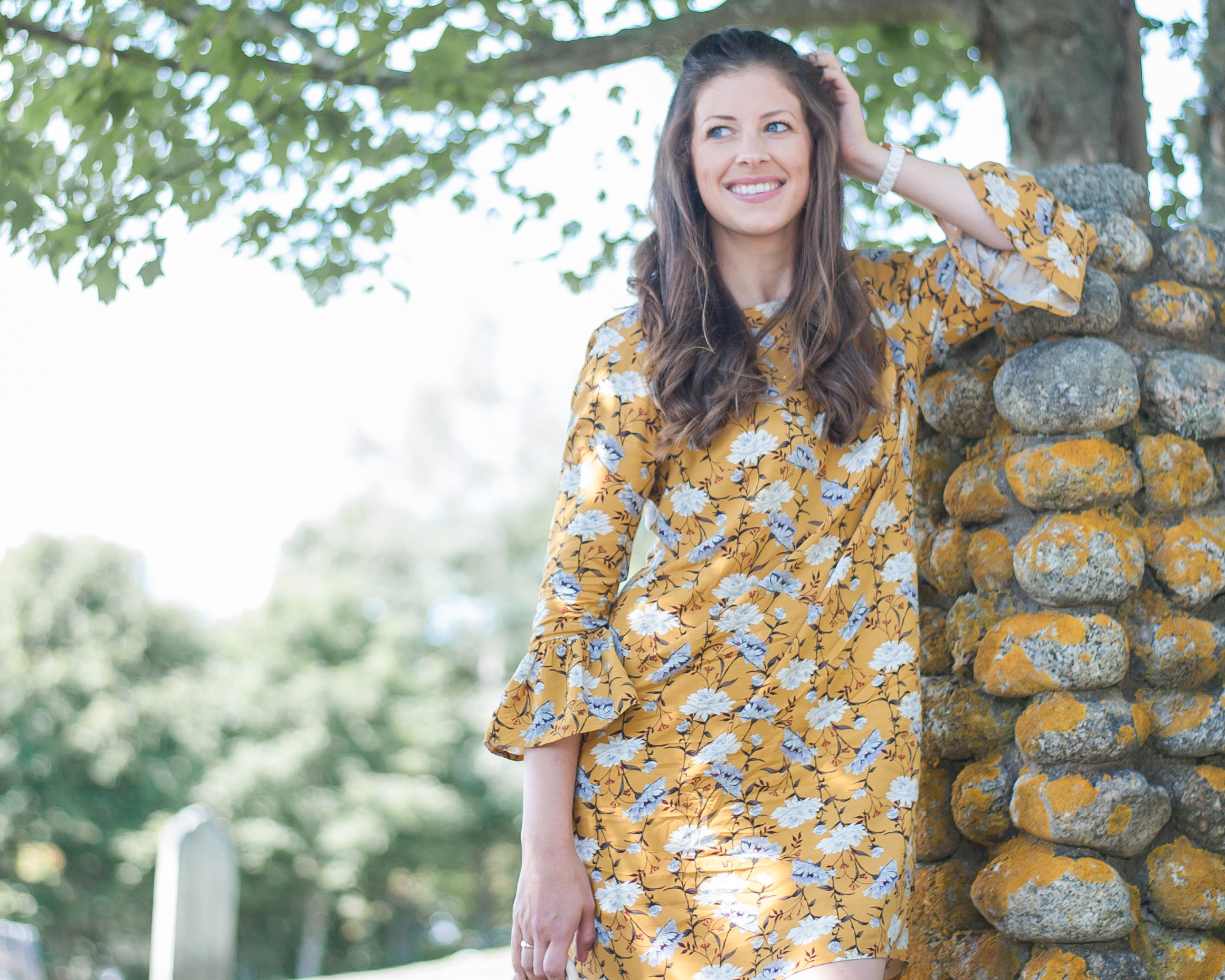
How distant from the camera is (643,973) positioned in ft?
5.70

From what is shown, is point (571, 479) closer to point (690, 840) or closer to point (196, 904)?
point (690, 840)

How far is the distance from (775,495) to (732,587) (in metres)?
0.16

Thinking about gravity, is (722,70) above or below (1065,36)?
below

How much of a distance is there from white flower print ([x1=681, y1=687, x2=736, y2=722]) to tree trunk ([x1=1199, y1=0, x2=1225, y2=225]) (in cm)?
241

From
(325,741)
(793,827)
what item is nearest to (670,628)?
(793,827)

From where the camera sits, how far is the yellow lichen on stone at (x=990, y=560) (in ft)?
6.96

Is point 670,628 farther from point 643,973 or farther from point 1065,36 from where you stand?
point 1065,36

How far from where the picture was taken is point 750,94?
1.96 m

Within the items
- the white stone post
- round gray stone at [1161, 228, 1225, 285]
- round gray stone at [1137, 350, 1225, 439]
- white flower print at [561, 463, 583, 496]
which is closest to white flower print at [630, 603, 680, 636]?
white flower print at [561, 463, 583, 496]

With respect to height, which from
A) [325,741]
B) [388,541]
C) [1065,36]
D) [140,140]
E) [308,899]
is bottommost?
[308,899]

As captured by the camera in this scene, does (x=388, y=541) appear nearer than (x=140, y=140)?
No

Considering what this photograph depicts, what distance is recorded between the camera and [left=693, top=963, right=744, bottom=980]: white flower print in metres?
1.70

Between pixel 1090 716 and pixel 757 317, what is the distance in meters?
0.86

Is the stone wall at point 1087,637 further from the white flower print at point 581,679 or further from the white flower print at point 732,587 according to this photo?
the white flower print at point 581,679
